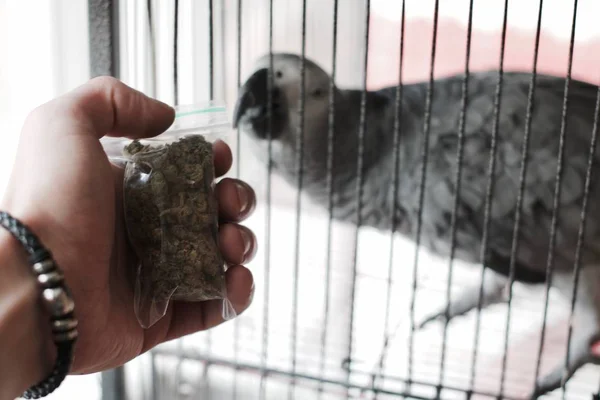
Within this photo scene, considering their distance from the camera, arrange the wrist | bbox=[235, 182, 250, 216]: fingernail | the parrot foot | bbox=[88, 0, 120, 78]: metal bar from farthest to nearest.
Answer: the parrot foot → bbox=[88, 0, 120, 78]: metal bar → bbox=[235, 182, 250, 216]: fingernail → the wrist

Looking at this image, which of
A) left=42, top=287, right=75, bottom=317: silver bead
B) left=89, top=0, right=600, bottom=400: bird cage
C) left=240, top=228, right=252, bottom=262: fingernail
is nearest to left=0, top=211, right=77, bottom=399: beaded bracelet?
left=42, top=287, right=75, bottom=317: silver bead

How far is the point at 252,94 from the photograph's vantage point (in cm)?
65

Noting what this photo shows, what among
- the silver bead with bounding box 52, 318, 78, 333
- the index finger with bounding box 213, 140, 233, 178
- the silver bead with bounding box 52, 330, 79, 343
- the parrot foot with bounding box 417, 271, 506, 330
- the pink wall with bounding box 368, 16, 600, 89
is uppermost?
the pink wall with bounding box 368, 16, 600, 89

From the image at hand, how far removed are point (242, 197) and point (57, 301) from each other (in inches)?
7.0

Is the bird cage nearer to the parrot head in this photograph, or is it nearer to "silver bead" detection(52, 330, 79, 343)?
the parrot head

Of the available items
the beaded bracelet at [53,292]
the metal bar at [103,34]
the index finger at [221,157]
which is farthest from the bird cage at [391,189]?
the beaded bracelet at [53,292]

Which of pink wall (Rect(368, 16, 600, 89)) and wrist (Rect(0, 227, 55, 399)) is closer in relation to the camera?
wrist (Rect(0, 227, 55, 399))

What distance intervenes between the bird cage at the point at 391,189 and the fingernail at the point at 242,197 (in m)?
0.15

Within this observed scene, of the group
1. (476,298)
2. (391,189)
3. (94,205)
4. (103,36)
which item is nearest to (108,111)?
(94,205)

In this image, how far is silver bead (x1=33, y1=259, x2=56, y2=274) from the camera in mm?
319

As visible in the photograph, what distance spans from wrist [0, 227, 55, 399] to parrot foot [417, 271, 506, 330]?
0.54 meters

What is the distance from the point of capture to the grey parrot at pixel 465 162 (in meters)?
0.63

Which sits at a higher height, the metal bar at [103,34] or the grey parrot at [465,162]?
the metal bar at [103,34]

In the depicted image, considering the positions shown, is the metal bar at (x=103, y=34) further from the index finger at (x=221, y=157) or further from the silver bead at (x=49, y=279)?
the silver bead at (x=49, y=279)
